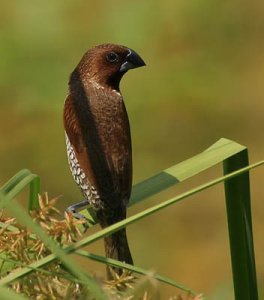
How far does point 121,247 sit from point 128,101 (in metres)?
4.32

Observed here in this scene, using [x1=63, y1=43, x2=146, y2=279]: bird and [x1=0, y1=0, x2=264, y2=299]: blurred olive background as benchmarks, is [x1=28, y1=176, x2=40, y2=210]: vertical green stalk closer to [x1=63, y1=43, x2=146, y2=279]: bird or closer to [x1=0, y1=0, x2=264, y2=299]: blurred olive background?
[x1=63, y1=43, x2=146, y2=279]: bird

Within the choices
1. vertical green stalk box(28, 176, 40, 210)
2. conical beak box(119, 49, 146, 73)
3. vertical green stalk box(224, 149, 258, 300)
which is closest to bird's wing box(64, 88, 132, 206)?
conical beak box(119, 49, 146, 73)

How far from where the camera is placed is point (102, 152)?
12.4 ft

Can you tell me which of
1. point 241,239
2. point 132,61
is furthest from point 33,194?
point 132,61

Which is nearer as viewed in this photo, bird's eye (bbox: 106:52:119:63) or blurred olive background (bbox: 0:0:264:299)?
bird's eye (bbox: 106:52:119:63)

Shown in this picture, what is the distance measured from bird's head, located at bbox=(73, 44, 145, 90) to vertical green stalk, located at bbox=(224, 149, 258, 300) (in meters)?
1.48

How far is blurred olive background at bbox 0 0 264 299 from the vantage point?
274 inches

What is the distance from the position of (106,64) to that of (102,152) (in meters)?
0.59

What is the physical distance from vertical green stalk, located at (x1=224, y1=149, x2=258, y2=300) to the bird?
0.75 meters

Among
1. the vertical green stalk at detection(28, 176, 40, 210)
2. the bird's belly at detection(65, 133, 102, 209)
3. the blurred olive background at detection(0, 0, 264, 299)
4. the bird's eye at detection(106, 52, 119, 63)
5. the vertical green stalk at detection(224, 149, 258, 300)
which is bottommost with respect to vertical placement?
the vertical green stalk at detection(224, 149, 258, 300)

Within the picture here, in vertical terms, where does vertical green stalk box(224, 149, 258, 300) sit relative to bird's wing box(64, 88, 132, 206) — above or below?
below

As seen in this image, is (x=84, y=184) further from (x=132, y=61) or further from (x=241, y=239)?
(x=241, y=239)

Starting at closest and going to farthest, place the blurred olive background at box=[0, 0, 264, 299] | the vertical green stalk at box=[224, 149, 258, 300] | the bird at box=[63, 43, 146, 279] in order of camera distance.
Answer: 1. the vertical green stalk at box=[224, 149, 258, 300]
2. the bird at box=[63, 43, 146, 279]
3. the blurred olive background at box=[0, 0, 264, 299]

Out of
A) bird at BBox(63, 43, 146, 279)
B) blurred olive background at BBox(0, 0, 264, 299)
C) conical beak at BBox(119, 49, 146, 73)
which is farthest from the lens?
blurred olive background at BBox(0, 0, 264, 299)
